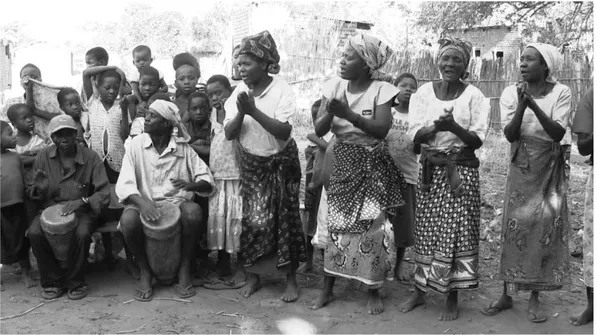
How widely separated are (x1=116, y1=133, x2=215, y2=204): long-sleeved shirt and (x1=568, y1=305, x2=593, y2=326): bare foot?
2823mm

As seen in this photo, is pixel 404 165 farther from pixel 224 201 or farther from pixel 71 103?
pixel 71 103

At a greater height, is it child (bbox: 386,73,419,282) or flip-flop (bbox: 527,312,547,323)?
child (bbox: 386,73,419,282)

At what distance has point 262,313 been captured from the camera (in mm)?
4312

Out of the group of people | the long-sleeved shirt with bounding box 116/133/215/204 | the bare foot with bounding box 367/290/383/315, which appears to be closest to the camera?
the group of people

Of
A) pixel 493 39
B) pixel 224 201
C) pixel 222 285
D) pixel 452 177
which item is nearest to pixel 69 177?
pixel 224 201

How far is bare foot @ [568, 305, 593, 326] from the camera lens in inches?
156

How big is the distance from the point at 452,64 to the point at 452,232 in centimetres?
113

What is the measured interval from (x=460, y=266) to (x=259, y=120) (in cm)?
172

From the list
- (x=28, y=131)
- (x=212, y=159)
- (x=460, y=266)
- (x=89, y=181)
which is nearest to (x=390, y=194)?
(x=460, y=266)

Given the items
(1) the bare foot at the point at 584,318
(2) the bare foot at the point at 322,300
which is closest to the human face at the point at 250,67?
(2) the bare foot at the point at 322,300

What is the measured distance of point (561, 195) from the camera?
4.04 metres

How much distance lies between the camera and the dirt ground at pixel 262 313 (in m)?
3.99

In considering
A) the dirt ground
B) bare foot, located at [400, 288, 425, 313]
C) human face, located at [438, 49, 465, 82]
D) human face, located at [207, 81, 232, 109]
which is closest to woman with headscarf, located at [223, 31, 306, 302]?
the dirt ground

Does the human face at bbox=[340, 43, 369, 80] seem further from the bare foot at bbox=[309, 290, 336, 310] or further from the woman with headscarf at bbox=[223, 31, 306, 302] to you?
the bare foot at bbox=[309, 290, 336, 310]
